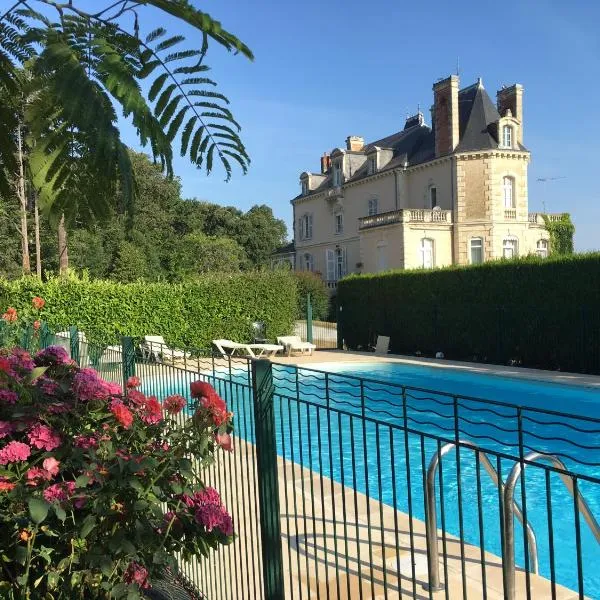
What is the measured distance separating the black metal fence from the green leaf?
126 centimetres

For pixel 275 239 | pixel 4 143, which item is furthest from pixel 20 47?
pixel 275 239

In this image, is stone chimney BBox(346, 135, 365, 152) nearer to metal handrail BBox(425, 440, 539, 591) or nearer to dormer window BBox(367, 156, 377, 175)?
dormer window BBox(367, 156, 377, 175)

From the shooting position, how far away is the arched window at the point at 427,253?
36.3m

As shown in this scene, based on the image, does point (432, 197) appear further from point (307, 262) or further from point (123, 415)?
point (123, 415)

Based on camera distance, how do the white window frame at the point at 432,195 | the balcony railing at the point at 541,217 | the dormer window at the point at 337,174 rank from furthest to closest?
the dormer window at the point at 337,174
the balcony railing at the point at 541,217
the white window frame at the point at 432,195

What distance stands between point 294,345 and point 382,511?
2017cm

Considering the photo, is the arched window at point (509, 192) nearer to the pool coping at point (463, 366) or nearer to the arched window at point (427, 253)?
the arched window at point (427, 253)

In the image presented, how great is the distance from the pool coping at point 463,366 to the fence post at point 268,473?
27.1 ft

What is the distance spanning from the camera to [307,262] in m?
51.0

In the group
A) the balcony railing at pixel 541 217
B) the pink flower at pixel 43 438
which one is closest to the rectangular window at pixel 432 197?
the balcony railing at pixel 541 217

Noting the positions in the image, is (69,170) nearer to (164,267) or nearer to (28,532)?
(28,532)

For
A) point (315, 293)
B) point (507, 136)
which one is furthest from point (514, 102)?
point (315, 293)

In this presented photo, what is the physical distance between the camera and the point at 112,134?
2.37 m

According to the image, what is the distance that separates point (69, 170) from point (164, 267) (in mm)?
45515
